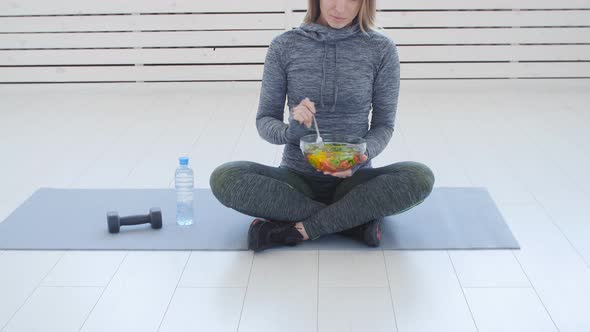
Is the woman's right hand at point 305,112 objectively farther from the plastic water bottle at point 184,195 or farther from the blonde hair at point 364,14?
the plastic water bottle at point 184,195

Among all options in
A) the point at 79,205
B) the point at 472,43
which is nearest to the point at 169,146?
the point at 79,205

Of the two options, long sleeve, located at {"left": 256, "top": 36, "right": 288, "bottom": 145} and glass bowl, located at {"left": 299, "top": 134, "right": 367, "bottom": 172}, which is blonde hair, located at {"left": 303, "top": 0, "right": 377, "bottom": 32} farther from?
glass bowl, located at {"left": 299, "top": 134, "right": 367, "bottom": 172}

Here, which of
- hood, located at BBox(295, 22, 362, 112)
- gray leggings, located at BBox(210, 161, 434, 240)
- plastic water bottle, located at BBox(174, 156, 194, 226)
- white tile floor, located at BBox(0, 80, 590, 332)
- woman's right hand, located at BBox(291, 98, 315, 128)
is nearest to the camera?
white tile floor, located at BBox(0, 80, 590, 332)

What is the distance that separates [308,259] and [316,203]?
0.23m

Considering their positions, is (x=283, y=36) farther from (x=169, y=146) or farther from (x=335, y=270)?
(x=169, y=146)

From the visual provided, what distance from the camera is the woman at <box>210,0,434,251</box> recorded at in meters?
2.59

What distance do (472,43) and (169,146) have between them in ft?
7.27

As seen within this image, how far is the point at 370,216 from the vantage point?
260 cm

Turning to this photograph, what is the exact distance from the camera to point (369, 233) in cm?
261

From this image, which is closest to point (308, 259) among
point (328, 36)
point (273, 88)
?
point (273, 88)

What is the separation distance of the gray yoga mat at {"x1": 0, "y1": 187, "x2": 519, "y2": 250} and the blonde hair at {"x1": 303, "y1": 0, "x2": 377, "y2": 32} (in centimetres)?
68

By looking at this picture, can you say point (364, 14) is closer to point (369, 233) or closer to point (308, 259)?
point (369, 233)

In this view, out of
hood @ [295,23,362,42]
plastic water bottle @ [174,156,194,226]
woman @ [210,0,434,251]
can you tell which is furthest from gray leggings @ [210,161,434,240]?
hood @ [295,23,362,42]

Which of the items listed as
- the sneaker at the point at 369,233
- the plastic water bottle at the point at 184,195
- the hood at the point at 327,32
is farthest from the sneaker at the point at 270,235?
the hood at the point at 327,32
